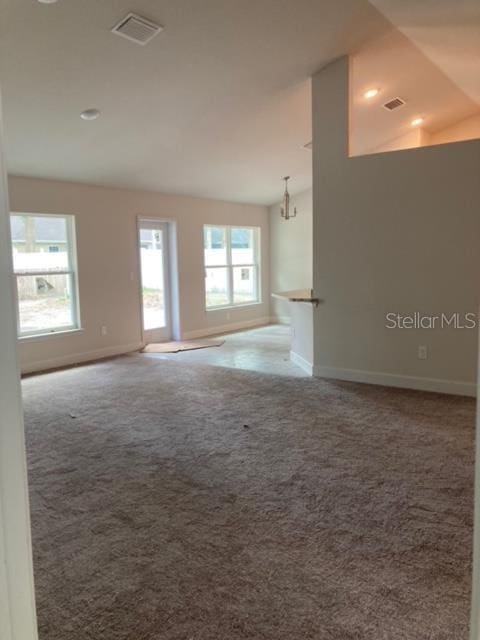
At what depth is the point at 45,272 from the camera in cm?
587

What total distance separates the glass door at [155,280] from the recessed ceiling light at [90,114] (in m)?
2.73

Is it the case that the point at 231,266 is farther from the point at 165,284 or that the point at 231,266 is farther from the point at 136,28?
the point at 136,28

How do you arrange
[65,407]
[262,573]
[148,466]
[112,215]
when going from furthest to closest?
1. [112,215]
2. [65,407]
3. [148,466]
4. [262,573]

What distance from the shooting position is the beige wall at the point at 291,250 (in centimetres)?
892

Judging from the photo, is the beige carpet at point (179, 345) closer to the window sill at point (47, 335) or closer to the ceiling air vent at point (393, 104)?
the window sill at point (47, 335)

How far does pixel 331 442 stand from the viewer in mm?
3336

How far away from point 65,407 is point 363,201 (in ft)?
11.4

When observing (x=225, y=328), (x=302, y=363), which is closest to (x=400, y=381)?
(x=302, y=363)

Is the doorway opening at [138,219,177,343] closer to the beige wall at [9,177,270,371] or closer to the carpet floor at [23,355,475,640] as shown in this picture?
the beige wall at [9,177,270,371]

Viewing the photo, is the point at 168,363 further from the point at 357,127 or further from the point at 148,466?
the point at 357,127

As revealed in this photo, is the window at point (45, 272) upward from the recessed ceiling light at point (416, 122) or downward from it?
downward

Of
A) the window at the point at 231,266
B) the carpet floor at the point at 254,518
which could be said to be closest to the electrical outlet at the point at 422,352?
the carpet floor at the point at 254,518

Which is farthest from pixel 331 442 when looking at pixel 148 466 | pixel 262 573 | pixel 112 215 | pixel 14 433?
pixel 112 215

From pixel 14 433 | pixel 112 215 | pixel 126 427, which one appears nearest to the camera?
pixel 14 433
